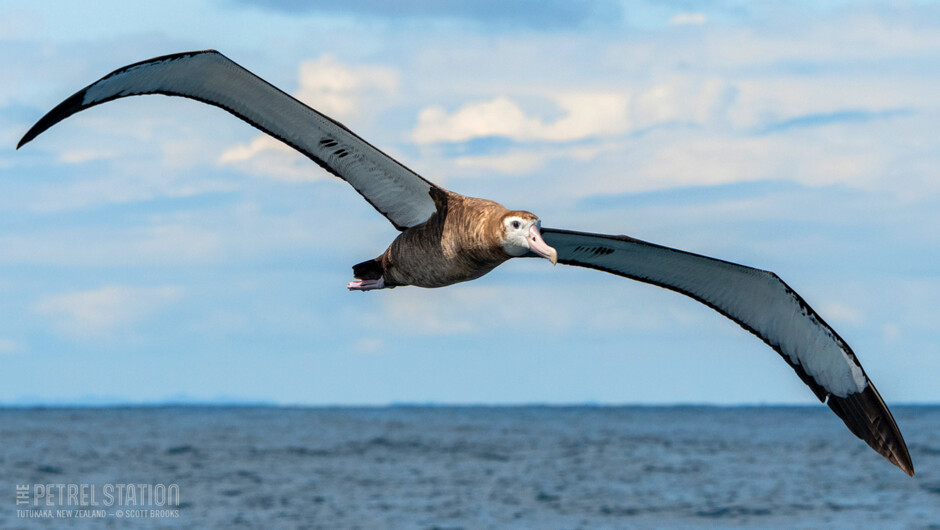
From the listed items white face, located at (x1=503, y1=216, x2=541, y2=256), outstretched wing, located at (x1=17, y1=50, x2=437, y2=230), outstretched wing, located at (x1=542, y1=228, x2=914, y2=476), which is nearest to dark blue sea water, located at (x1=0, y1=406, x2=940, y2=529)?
outstretched wing, located at (x1=542, y1=228, x2=914, y2=476)

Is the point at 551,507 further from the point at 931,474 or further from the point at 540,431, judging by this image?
the point at 540,431

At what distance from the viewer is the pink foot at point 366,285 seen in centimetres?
1126

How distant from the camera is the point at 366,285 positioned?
449 inches

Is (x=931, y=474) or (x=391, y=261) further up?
(x=391, y=261)

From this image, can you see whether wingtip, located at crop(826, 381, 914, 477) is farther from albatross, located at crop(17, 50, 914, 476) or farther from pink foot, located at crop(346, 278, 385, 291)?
pink foot, located at crop(346, 278, 385, 291)

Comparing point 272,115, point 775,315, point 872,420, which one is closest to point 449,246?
point 272,115

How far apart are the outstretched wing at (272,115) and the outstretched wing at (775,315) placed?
1.88m

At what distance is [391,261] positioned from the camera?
10.8 m

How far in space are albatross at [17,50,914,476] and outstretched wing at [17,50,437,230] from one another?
0.01m

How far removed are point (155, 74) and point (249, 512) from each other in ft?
104

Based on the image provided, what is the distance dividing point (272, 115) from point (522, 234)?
3.35 metres

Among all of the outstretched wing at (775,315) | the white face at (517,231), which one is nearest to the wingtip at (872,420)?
Result: the outstretched wing at (775,315)

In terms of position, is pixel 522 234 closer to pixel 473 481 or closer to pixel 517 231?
pixel 517 231

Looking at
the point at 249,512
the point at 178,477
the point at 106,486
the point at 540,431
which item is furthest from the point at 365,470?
the point at 540,431
